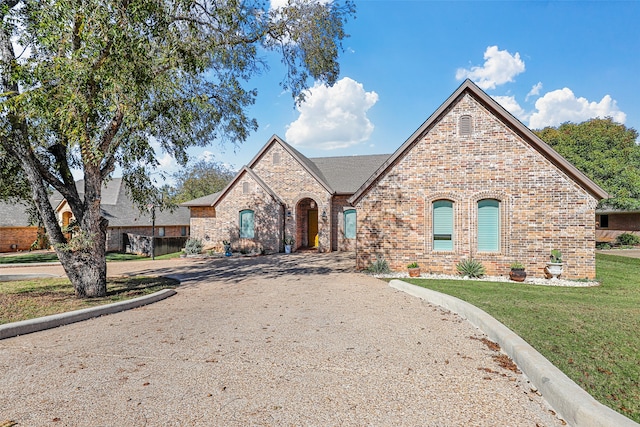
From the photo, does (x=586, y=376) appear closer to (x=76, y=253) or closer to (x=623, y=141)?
(x=76, y=253)

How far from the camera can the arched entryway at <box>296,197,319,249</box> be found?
2395 cm

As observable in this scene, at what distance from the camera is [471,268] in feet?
40.2

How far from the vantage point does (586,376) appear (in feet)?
13.3

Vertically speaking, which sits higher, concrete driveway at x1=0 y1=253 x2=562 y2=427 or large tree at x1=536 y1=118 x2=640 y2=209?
large tree at x1=536 y1=118 x2=640 y2=209

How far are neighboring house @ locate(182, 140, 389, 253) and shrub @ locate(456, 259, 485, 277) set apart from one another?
1088 centimetres

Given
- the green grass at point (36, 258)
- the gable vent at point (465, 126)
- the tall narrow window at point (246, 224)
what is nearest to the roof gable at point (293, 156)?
the tall narrow window at point (246, 224)

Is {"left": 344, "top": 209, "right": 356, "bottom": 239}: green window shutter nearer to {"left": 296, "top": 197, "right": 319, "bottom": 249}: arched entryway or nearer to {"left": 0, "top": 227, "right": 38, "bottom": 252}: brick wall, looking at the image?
{"left": 296, "top": 197, "right": 319, "bottom": 249}: arched entryway

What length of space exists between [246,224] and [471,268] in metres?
15.0

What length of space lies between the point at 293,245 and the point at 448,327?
16884 mm

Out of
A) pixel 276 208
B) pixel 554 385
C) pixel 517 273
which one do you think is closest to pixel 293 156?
pixel 276 208

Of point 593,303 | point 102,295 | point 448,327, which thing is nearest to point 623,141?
point 593,303

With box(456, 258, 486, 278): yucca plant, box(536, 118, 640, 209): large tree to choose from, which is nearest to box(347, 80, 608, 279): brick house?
box(456, 258, 486, 278): yucca plant

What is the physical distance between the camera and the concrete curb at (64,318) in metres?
6.14

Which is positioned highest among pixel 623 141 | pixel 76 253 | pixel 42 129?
pixel 623 141
